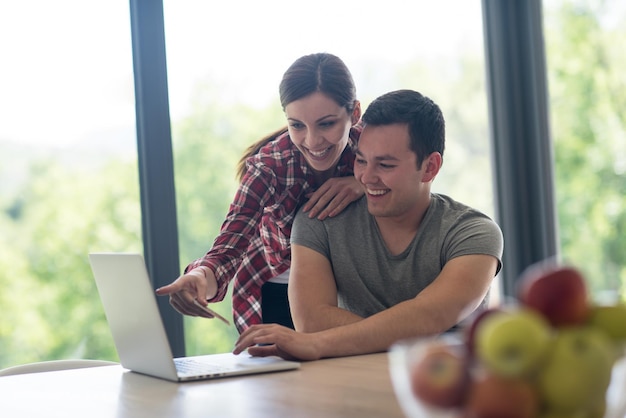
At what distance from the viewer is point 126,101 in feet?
9.79

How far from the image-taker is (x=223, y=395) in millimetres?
1211

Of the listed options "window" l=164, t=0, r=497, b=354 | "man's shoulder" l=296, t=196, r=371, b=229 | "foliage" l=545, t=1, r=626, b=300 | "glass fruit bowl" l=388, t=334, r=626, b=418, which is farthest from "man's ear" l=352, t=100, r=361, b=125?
"foliage" l=545, t=1, r=626, b=300

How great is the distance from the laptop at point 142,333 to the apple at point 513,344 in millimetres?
847

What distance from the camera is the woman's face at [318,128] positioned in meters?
2.13

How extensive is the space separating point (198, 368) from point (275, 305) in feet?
3.09

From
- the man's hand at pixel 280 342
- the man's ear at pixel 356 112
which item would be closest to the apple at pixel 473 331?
the man's hand at pixel 280 342

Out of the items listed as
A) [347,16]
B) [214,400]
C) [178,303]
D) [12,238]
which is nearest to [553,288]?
[214,400]

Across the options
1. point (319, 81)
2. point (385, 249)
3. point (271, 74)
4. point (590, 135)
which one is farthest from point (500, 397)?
point (590, 135)

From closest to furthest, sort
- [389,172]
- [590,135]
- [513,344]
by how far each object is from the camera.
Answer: [513,344] < [389,172] < [590,135]

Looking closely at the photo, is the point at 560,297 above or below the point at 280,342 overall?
above

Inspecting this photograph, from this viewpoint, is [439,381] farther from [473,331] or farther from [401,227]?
[401,227]

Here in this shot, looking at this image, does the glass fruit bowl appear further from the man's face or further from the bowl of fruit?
the man's face

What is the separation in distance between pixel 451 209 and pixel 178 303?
730 mm

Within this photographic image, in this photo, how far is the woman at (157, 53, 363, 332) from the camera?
2.12 m
